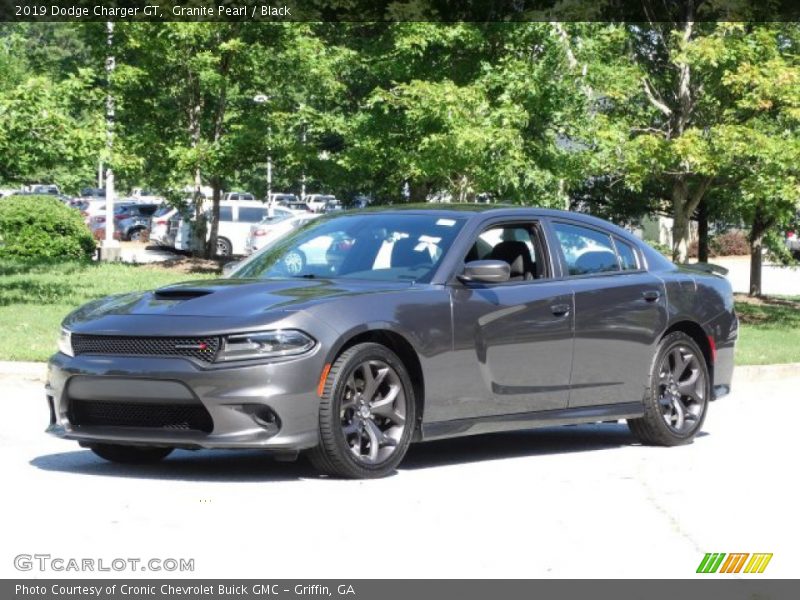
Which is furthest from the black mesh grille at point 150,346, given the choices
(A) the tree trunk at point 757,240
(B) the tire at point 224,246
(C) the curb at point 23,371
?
(B) the tire at point 224,246

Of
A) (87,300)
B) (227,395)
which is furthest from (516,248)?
(87,300)

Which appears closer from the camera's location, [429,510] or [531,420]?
[429,510]

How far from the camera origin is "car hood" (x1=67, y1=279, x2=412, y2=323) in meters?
8.66

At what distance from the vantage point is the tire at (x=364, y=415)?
862cm

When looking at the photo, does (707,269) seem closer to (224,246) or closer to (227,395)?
(227,395)

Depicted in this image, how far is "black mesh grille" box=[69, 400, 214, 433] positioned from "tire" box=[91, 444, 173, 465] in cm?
58

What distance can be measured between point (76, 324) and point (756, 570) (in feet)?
13.4

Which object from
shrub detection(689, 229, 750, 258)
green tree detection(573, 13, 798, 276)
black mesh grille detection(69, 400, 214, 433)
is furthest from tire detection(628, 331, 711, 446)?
shrub detection(689, 229, 750, 258)

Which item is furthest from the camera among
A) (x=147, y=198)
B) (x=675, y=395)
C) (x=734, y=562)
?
(x=147, y=198)

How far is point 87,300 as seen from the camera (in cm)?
2275

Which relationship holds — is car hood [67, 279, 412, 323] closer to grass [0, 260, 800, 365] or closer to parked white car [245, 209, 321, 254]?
grass [0, 260, 800, 365]

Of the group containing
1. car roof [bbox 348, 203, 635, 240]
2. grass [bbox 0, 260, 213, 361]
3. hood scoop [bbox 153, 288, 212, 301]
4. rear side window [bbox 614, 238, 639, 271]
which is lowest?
grass [bbox 0, 260, 213, 361]

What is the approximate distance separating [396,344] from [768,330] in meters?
16.4

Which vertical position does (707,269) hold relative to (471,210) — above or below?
below
